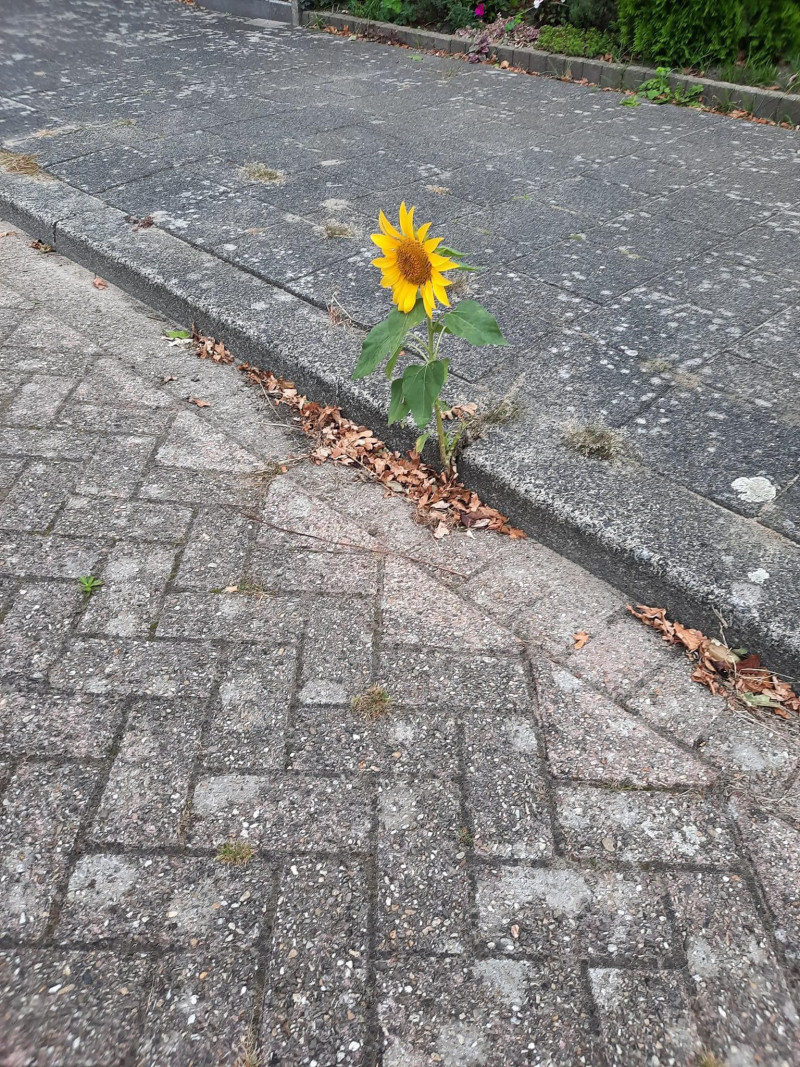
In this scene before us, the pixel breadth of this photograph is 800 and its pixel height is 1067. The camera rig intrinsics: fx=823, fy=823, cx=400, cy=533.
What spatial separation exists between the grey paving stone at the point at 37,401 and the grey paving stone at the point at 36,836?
1.51 meters

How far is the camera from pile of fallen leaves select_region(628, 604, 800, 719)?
1992 mm

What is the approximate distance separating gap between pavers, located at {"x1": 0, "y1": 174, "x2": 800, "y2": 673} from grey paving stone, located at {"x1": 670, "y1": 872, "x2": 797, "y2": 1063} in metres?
0.63

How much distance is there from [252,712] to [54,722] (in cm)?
46

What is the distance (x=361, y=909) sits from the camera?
5.26ft

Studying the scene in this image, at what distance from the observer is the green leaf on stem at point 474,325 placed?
216 centimetres

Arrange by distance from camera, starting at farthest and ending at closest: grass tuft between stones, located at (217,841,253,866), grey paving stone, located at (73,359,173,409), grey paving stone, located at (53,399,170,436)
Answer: grey paving stone, located at (73,359,173,409) → grey paving stone, located at (53,399,170,436) → grass tuft between stones, located at (217,841,253,866)

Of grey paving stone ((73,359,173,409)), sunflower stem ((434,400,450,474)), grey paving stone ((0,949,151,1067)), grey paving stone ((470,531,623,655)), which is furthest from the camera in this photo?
grey paving stone ((73,359,173,409))

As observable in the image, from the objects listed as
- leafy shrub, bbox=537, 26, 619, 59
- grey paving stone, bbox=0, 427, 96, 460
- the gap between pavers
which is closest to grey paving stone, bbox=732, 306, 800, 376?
the gap between pavers

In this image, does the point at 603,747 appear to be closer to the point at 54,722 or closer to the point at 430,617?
the point at 430,617

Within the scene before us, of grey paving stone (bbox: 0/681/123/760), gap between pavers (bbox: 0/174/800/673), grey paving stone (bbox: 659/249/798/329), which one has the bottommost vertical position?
grey paving stone (bbox: 0/681/123/760)

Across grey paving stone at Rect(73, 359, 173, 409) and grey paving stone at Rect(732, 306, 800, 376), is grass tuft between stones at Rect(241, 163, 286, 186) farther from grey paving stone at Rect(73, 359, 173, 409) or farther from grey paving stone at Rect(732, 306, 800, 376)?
grey paving stone at Rect(732, 306, 800, 376)

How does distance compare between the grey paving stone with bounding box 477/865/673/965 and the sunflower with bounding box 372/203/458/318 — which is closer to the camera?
the grey paving stone with bounding box 477/865/673/965

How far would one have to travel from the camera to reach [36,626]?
2.18 m

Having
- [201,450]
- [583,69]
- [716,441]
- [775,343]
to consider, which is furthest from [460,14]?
[716,441]
